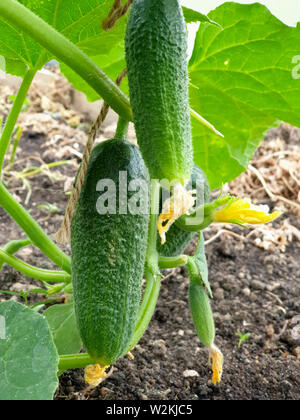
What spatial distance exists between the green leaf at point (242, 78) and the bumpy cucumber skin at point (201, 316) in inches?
19.9

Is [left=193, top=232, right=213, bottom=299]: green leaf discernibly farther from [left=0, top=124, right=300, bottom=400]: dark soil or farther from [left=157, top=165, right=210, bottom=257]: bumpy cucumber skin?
[left=0, top=124, right=300, bottom=400]: dark soil

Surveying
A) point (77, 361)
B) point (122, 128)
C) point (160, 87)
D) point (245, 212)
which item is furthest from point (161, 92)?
point (77, 361)

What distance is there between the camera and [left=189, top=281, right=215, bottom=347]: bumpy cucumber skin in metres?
1.32

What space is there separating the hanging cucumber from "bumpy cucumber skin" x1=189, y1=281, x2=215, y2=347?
1.71 ft

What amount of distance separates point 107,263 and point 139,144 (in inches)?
10.8

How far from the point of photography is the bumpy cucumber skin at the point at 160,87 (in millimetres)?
828

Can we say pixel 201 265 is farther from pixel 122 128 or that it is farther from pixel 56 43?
pixel 56 43

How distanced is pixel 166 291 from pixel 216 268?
266 mm

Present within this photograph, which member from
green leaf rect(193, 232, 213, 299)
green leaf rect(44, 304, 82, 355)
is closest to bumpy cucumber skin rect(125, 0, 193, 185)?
green leaf rect(193, 232, 213, 299)

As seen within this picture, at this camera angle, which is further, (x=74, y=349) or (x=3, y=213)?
(x=3, y=213)

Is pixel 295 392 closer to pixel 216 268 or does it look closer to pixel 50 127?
pixel 216 268

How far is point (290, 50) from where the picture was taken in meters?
1.34

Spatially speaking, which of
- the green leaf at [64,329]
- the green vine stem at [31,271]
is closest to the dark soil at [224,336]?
the green leaf at [64,329]

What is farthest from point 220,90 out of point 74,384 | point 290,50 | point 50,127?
point 50,127
